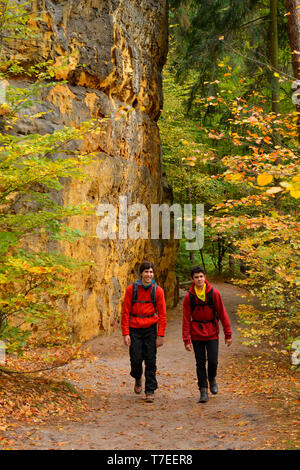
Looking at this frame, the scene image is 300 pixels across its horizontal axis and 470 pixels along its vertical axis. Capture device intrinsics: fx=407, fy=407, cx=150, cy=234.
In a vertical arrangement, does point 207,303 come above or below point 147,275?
below

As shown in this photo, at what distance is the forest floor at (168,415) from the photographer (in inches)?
159

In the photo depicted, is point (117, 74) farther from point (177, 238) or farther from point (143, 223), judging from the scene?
point (177, 238)

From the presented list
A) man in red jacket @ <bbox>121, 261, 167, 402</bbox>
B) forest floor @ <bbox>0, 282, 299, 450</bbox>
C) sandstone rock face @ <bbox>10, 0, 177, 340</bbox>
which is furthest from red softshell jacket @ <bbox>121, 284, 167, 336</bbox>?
sandstone rock face @ <bbox>10, 0, 177, 340</bbox>

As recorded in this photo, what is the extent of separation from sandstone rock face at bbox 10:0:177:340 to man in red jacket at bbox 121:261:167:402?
10.4 ft

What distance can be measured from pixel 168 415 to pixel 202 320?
1.34m

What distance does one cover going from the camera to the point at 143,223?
1339 cm

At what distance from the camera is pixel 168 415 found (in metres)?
5.29

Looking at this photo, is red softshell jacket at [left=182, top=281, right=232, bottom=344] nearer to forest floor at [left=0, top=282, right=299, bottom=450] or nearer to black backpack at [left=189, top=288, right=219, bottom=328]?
black backpack at [left=189, top=288, right=219, bottom=328]

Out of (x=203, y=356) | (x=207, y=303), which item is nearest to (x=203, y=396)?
(x=203, y=356)

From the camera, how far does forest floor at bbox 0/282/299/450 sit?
404 cm

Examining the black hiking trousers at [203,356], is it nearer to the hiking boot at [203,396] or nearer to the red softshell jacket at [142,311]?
the hiking boot at [203,396]

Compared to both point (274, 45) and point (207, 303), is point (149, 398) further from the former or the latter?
point (274, 45)

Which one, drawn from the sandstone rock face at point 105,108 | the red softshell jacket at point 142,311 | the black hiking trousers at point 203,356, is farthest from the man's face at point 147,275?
the sandstone rock face at point 105,108
